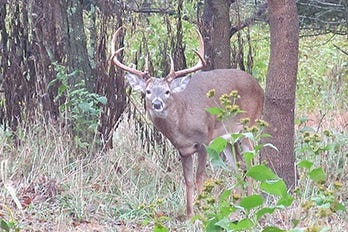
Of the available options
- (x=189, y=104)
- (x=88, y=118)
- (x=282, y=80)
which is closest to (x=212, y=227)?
(x=282, y=80)

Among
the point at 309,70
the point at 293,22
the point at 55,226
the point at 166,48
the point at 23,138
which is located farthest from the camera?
the point at 309,70

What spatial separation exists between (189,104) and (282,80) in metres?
1.15

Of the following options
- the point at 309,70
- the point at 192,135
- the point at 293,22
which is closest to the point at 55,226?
the point at 192,135

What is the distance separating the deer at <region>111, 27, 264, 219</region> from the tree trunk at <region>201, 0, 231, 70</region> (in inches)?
30.0

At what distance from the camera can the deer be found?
7926 mm

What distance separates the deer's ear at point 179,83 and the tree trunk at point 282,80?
0.76 m

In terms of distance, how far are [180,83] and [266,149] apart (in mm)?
931

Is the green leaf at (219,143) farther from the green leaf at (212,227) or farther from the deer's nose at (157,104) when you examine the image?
the deer's nose at (157,104)

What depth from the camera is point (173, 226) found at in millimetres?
7172

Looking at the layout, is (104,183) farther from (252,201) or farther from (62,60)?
(252,201)

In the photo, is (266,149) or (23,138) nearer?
(266,149)

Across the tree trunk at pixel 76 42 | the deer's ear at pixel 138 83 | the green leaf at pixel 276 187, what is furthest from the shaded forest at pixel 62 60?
the green leaf at pixel 276 187

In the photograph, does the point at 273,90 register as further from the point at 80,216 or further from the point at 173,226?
the point at 80,216

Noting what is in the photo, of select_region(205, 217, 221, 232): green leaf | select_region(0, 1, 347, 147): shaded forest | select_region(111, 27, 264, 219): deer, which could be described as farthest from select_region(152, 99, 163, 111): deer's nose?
select_region(205, 217, 221, 232): green leaf
